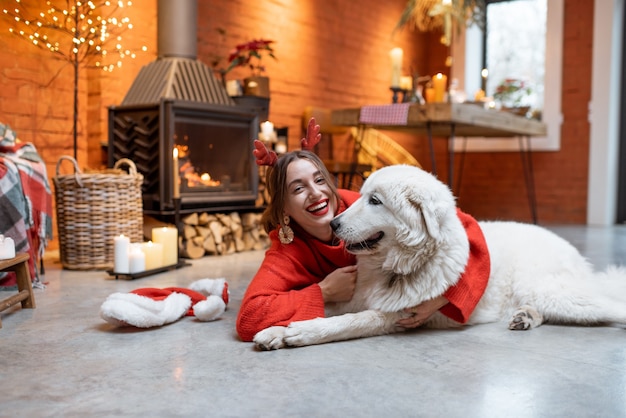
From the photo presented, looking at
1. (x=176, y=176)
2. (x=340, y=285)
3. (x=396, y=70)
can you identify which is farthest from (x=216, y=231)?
(x=340, y=285)

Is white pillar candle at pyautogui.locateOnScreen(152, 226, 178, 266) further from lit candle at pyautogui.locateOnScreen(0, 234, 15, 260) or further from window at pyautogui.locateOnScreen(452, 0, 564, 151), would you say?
window at pyautogui.locateOnScreen(452, 0, 564, 151)

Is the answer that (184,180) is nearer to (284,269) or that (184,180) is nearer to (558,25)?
(284,269)

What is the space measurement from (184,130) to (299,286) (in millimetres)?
2120

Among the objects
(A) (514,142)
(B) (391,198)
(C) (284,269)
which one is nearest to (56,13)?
(C) (284,269)

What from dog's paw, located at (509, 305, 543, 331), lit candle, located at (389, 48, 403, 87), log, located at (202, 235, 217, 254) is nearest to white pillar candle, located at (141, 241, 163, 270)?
log, located at (202, 235, 217, 254)

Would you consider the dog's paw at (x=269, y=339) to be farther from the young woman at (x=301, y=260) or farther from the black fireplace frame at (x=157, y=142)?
the black fireplace frame at (x=157, y=142)

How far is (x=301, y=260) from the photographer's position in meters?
2.21

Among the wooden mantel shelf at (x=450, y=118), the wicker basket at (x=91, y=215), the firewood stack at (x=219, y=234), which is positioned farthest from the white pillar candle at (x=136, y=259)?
the wooden mantel shelf at (x=450, y=118)

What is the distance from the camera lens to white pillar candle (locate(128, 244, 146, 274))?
3.13 m

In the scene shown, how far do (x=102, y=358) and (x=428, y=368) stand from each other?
927 mm

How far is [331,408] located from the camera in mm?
1377

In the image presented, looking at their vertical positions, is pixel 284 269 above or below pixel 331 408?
above

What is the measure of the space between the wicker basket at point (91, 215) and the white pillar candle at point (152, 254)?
1.05 feet

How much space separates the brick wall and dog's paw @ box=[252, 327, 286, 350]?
2.62 metres
